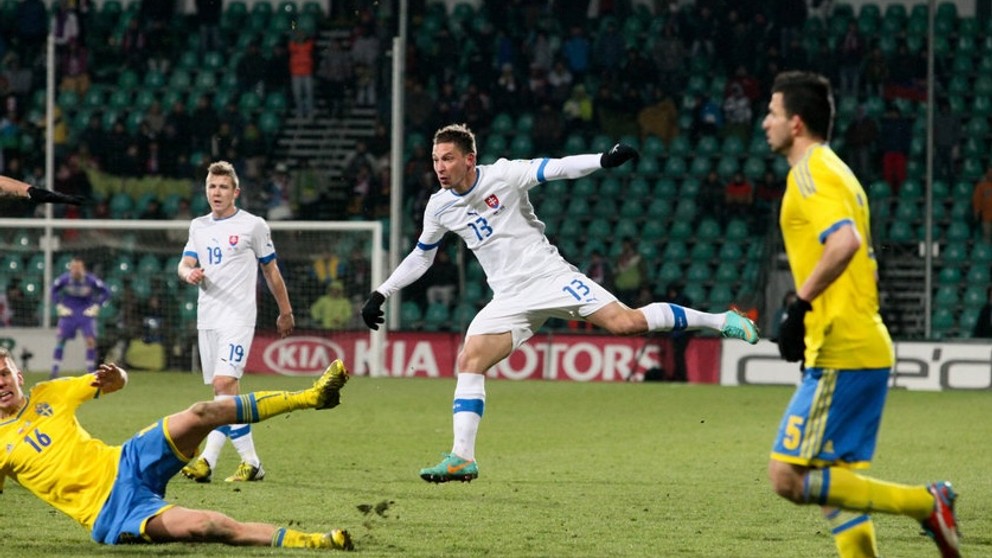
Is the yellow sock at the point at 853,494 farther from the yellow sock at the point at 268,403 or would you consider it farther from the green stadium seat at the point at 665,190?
the green stadium seat at the point at 665,190

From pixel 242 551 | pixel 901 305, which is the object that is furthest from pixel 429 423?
pixel 901 305

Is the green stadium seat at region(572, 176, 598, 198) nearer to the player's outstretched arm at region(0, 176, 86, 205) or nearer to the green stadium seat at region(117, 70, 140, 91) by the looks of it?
the green stadium seat at region(117, 70, 140, 91)

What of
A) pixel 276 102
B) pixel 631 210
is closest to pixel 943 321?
pixel 631 210

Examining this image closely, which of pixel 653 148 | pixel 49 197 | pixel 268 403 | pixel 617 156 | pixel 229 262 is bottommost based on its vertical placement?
pixel 268 403

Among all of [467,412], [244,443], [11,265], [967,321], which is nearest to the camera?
[467,412]

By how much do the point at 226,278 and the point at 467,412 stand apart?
2844 mm

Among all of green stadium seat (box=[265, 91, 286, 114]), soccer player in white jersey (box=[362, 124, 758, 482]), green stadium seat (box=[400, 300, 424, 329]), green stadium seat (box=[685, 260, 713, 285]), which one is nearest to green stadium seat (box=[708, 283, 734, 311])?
green stadium seat (box=[685, 260, 713, 285])

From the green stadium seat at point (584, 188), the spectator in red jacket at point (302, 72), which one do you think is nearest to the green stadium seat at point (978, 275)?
the green stadium seat at point (584, 188)

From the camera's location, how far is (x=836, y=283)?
580 cm

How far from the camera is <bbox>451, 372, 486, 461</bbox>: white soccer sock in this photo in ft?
28.5

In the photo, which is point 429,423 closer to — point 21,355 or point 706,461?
point 706,461

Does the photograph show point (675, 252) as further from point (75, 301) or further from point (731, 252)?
point (75, 301)

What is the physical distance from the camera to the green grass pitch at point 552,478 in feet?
25.3

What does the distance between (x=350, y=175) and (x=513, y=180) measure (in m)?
16.0
